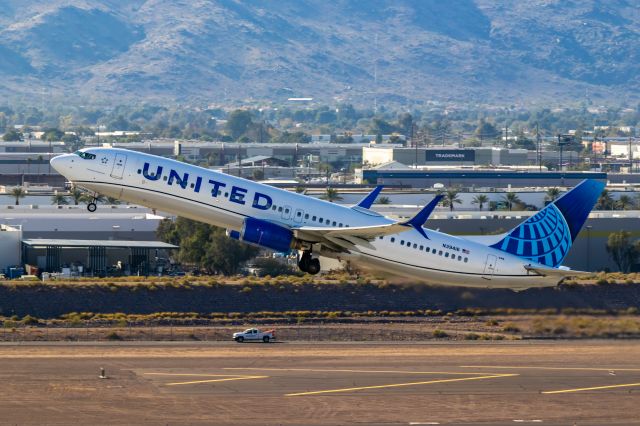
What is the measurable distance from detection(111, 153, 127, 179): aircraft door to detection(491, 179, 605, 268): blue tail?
69.7ft

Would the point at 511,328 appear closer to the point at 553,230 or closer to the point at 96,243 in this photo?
the point at 553,230

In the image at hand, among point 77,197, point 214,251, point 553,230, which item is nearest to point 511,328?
point 553,230

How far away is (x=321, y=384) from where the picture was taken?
73562mm

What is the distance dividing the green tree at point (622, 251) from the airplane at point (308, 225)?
54.5 m

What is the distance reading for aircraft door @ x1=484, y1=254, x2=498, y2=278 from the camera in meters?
81.9

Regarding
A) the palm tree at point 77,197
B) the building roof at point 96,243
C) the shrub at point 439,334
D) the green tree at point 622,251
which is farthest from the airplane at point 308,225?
the palm tree at point 77,197

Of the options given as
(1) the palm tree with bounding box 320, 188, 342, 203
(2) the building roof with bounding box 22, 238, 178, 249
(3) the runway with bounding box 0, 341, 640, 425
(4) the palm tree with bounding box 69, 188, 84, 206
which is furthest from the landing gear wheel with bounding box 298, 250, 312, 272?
(4) the palm tree with bounding box 69, 188, 84, 206

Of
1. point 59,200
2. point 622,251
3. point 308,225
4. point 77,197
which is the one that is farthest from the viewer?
point 77,197

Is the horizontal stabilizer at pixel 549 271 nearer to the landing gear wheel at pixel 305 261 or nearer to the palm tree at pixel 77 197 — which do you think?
the landing gear wheel at pixel 305 261

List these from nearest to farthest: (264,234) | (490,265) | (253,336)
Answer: (264,234), (490,265), (253,336)

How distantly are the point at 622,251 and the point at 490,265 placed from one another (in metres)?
58.4

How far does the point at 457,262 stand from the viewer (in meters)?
81.2

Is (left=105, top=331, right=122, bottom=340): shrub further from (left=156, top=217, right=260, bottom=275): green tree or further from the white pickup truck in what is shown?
(left=156, top=217, right=260, bottom=275): green tree

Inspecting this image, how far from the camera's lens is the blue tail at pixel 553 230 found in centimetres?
8381
